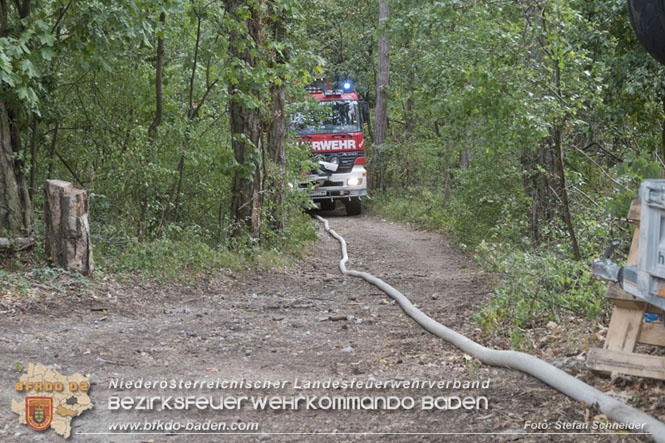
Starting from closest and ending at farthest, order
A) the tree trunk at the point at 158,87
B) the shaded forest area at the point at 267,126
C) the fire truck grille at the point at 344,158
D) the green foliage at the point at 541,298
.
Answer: the green foliage at the point at 541,298 < the shaded forest area at the point at 267,126 < the tree trunk at the point at 158,87 < the fire truck grille at the point at 344,158

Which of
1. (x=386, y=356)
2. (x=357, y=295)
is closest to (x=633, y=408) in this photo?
(x=386, y=356)

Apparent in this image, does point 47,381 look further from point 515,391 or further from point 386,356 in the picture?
point 515,391

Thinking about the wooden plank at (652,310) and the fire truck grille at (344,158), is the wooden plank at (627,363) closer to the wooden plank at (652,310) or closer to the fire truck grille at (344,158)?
the wooden plank at (652,310)

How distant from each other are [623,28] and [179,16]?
5.83 m

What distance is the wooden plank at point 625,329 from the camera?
4227 millimetres

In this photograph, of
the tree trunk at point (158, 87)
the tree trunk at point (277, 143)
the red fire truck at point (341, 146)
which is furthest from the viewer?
the red fire truck at point (341, 146)

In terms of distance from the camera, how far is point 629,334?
425 centimetres

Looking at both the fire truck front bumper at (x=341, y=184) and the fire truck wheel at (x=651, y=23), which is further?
the fire truck front bumper at (x=341, y=184)

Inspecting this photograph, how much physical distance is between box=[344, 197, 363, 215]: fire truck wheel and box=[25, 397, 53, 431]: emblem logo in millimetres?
18574

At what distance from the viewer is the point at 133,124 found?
32.8ft

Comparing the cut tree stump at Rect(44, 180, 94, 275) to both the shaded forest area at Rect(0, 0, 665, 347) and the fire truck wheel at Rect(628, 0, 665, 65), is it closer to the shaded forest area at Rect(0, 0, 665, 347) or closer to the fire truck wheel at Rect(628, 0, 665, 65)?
the shaded forest area at Rect(0, 0, 665, 347)

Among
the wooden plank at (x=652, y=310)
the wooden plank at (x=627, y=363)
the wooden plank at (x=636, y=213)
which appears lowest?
the wooden plank at (x=627, y=363)

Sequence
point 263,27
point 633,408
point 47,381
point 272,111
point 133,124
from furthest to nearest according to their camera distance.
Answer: point 272,111 → point 263,27 → point 133,124 → point 47,381 → point 633,408

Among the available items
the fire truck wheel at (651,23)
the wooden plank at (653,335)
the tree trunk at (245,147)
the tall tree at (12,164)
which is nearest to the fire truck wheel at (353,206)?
the tree trunk at (245,147)
